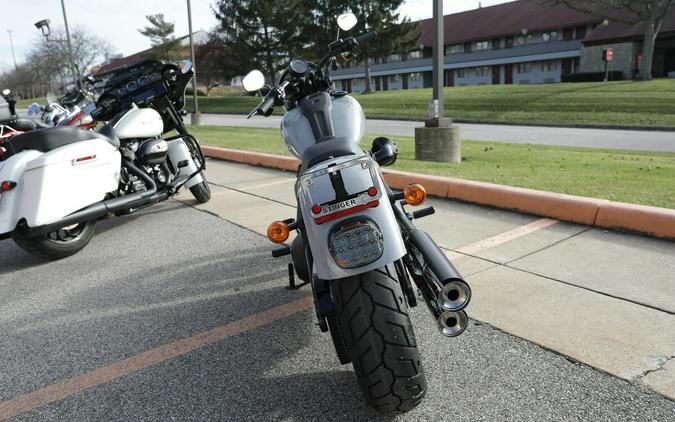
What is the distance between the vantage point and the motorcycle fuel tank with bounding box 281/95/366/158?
3068mm

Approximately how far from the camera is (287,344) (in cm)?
313

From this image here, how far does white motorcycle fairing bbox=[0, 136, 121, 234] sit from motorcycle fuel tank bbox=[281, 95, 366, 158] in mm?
2523

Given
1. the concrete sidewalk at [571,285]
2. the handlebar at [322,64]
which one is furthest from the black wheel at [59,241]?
the handlebar at [322,64]

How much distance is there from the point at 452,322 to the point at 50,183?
3.81 meters

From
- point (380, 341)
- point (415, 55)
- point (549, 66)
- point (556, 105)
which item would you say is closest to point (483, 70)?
point (549, 66)

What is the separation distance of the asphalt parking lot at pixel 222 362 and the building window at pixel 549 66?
53823mm

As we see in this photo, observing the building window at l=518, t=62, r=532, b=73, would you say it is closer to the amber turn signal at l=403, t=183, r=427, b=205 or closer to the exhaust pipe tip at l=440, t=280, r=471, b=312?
the amber turn signal at l=403, t=183, r=427, b=205

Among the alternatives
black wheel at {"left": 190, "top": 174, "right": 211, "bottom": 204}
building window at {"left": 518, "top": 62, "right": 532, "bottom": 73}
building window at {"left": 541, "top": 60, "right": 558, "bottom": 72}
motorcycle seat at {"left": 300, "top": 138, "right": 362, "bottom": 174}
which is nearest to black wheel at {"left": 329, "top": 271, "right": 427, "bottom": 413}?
motorcycle seat at {"left": 300, "top": 138, "right": 362, "bottom": 174}

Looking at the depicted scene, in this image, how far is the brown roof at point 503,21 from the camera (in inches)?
1993

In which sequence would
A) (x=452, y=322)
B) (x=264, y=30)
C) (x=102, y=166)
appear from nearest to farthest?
(x=452, y=322) < (x=102, y=166) < (x=264, y=30)

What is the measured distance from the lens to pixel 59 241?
4.95m

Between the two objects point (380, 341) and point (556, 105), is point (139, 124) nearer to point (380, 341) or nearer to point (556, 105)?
point (380, 341)

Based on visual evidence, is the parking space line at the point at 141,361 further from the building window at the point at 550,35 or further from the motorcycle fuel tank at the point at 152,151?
the building window at the point at 550,35

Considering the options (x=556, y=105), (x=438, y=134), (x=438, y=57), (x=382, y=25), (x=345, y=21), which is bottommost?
(x=556, y=105)
